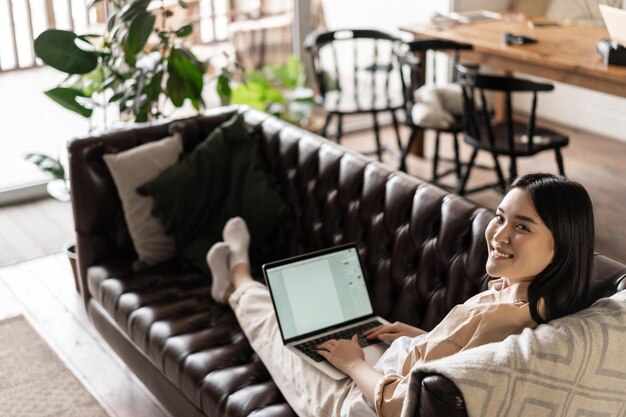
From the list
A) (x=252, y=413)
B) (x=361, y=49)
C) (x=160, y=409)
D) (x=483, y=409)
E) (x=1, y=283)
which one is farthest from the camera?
(x=361, y=49)

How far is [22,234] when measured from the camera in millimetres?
4574

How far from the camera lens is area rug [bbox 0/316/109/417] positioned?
3.11 meters

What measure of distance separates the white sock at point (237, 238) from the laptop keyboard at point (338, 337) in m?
0.64

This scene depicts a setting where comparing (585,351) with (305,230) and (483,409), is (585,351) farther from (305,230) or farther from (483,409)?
(305,230)

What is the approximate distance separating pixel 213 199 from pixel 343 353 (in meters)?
1.16

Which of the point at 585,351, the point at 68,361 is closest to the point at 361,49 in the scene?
the point at 68,361

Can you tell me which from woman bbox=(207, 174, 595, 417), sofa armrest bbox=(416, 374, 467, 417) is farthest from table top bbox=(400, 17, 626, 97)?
sofa armrest bbox=(416, 374, 467, 417)

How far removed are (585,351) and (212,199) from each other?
1.82 m

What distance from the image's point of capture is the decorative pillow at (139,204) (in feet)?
11.0

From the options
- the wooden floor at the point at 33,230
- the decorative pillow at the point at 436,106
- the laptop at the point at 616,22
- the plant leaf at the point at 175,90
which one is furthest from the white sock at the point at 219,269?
the laptop at the point at 616,22

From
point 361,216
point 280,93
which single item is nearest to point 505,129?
point 280,93

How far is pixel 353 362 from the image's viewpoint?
2373mm

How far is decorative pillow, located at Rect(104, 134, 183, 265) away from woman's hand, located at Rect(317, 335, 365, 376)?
108cm

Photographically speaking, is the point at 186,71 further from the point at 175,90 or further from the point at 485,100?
the point at 485,100
